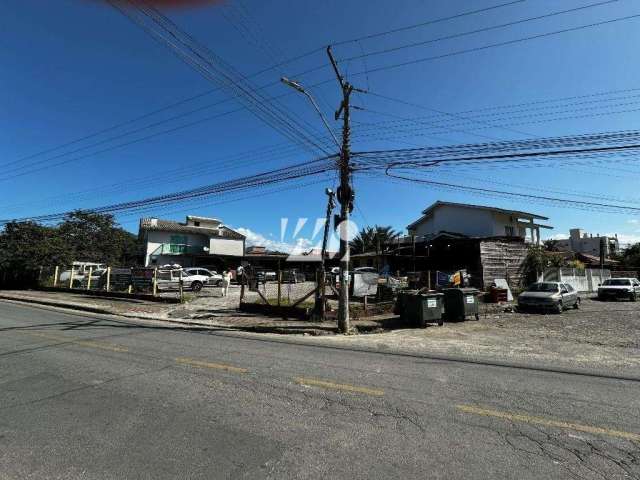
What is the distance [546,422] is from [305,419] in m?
2.70

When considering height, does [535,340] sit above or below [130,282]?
below

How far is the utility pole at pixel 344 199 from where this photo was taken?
13164 mm

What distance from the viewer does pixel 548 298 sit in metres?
18.1

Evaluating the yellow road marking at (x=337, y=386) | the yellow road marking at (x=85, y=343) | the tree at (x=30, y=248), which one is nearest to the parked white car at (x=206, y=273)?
the tree at (x=30, y=248)

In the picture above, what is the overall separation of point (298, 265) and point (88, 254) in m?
24.9

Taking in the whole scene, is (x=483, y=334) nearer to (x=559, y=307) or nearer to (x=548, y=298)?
(x=548, y=298)

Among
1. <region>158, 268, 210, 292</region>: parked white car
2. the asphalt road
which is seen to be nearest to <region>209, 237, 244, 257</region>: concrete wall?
<region>158, 268, 210, 292</region>: parked white car

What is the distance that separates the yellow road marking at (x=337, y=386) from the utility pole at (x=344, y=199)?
6.84 m

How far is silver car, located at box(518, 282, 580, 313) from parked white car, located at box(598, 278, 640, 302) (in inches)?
296

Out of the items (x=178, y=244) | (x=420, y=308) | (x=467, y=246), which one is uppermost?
(x=178, y=244)

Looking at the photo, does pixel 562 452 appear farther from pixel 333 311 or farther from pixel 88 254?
pixel 88 254

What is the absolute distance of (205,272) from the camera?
2950cm

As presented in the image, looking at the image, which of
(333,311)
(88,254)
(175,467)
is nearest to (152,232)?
(88,254)

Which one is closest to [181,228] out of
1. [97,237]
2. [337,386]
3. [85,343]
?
[97,237]
